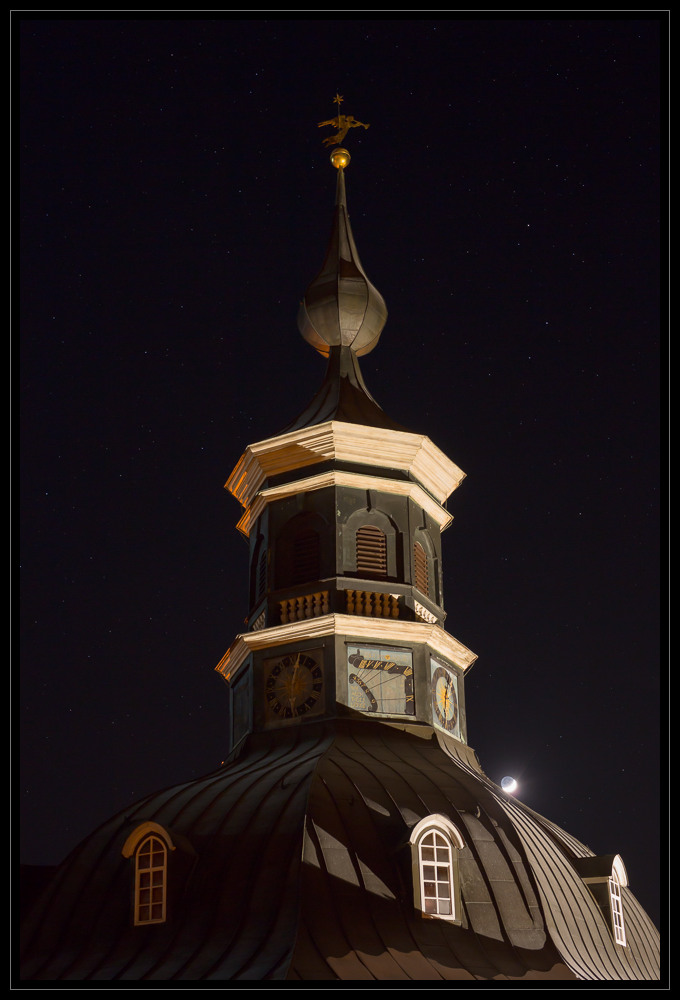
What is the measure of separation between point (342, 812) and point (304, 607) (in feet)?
17.3

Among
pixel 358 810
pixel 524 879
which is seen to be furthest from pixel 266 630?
pixel 524 879

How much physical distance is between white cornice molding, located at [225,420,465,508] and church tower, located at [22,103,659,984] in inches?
1.6

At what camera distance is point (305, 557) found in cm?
2836

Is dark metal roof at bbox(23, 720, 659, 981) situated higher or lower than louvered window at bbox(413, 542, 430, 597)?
lower

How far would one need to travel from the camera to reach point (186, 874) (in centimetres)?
2306

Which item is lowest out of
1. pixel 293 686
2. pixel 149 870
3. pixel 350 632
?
pixel 149 870

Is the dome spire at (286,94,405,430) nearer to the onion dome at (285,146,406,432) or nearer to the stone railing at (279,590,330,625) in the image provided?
the onion dome at (285,146,406,432)

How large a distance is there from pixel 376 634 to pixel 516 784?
4843mm

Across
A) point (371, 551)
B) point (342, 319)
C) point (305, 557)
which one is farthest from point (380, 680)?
point (342, 319)

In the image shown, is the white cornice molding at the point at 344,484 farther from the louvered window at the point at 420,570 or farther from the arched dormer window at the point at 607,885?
the arched dormer window at the point at 607,885

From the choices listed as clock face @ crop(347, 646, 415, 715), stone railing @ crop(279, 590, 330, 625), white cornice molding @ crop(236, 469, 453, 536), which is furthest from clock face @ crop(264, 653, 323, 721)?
white cornice molding @ crop(236, 469, 453, 536)

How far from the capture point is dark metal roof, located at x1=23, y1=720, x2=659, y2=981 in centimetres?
2134

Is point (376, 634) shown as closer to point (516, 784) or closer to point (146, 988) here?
point (516, 784)

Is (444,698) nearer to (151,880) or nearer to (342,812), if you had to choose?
(342,812)
